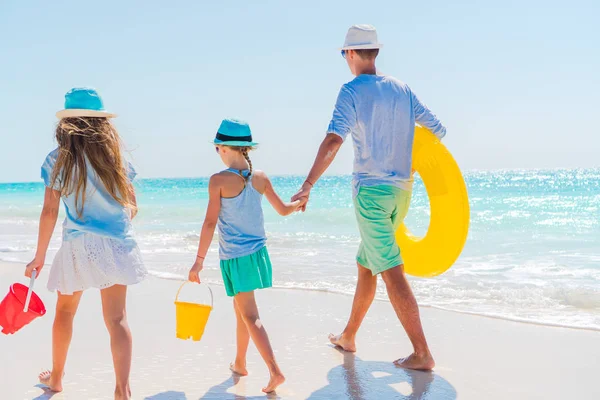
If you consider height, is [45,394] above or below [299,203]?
below

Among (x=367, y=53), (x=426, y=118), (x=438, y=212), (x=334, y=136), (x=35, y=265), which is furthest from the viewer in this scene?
(x=438, y=212)

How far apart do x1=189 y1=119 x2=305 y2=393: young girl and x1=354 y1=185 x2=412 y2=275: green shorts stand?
1.81 feet

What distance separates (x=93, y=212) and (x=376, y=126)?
1575 millimetres

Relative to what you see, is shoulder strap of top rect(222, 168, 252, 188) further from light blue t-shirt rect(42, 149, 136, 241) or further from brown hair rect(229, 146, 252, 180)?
light blue t-shirt rect(42, 149, 136, 241)

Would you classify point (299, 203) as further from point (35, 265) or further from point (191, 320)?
point (35, 265)

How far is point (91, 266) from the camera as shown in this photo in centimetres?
284

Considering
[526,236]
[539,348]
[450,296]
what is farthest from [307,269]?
[526,236]

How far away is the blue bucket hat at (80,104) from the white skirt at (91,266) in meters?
0.55

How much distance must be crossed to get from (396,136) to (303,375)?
139 centimetres

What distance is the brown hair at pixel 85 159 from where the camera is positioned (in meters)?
2.85

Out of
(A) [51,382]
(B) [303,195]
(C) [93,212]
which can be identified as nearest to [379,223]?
(B) [303,195]

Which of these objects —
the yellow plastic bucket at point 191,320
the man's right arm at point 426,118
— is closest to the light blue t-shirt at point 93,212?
the yellow plastic bucket at point 191,320

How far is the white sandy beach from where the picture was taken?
3.17 metres

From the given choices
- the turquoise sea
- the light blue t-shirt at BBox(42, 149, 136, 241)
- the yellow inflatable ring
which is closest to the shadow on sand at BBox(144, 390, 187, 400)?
the light blue t-shirt at BBox(42, 149, 136, 241)
